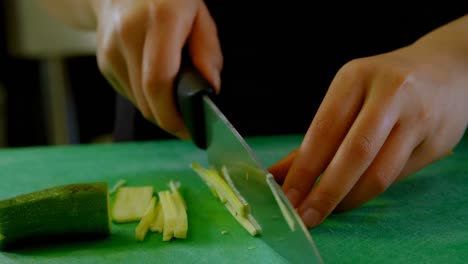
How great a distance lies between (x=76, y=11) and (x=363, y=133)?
1.23 meters

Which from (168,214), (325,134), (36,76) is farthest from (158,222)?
(36,76)

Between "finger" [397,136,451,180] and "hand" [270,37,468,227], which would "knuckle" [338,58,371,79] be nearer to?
"hand" [270,37,468,227]

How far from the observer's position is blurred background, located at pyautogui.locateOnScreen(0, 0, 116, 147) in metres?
4.02

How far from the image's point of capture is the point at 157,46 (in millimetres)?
1347

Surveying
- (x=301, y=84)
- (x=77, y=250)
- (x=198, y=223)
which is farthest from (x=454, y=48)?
(x=77, y=250)

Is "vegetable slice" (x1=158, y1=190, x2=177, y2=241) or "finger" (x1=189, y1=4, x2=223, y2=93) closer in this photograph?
"vegetable slice" (x1=158, y1=190, x2=177, y2=241)

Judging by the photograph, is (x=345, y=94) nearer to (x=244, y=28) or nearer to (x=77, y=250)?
(x=77, y=250)

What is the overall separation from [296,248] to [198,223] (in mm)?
286

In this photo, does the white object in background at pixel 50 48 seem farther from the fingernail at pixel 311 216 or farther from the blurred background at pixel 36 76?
the fingernail at pixel 311 216

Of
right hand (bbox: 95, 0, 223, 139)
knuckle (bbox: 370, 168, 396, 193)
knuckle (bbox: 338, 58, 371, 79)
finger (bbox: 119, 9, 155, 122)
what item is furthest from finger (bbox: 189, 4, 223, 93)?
knuckle (bbox: 370, 168, 396, 193)

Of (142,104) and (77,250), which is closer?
(77,250)

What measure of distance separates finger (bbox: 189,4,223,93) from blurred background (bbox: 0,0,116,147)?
109 inches

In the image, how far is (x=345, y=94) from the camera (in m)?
1.12

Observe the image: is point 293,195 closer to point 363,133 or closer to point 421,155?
point 363,133
